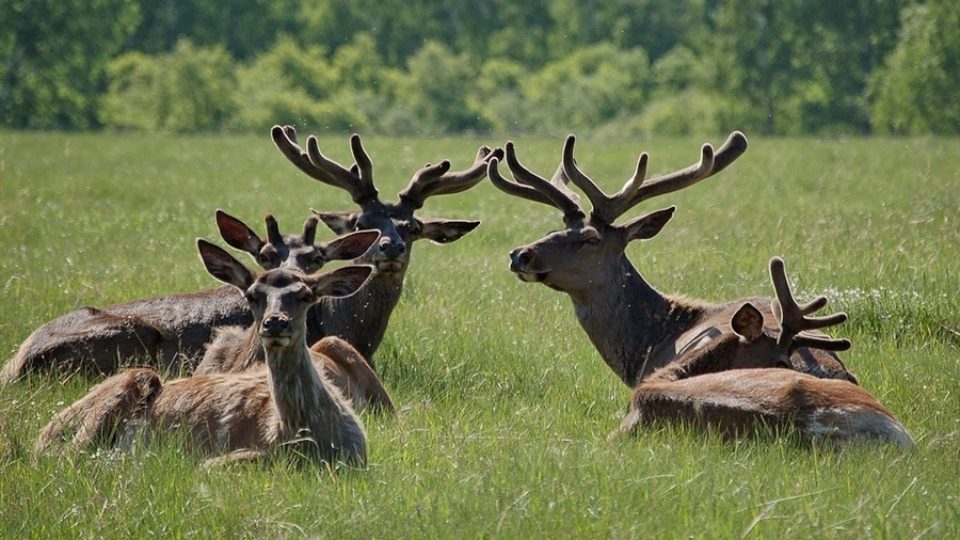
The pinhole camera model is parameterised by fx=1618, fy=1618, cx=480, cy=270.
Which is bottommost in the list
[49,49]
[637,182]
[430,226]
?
[430,226]

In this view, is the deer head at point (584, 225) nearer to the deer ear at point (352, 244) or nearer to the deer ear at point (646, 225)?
the deer ear at point (646, 225)

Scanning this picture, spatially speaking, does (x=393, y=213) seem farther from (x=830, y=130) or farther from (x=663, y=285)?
(x=830, y=130)

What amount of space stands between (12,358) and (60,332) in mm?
301

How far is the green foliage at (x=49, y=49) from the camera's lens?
55.2m

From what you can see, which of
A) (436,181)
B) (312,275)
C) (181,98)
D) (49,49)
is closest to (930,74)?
(181,98)

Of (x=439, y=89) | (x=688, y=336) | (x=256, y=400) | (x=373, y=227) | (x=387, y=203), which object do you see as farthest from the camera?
(x=439, y=89)

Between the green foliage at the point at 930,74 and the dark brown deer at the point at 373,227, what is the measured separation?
1566 inches

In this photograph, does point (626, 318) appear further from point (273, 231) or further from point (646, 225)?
point (273, 231)

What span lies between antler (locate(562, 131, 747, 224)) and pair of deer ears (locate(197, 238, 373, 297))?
204 cm

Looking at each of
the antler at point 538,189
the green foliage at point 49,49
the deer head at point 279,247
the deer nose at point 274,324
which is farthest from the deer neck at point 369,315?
the green foliage at point 49,49

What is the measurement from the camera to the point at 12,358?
9039 mm

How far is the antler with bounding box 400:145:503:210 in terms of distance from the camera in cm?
923

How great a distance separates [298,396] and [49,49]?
52.6m

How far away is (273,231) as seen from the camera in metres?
8.37
